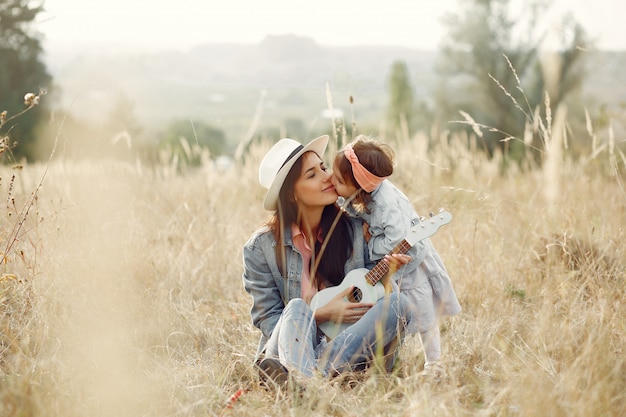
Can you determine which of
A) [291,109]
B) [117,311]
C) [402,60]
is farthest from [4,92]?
[291,109]

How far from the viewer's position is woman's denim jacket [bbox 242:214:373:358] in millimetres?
3191

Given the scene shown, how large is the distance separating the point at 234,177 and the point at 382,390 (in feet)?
12.9

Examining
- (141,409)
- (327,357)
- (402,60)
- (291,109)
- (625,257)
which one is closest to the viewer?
(141,409)

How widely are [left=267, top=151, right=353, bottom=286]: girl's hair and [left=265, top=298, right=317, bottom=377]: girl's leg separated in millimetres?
304

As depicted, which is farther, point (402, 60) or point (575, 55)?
point (402, 60)

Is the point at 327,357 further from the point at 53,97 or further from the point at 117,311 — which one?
the point at 53,97

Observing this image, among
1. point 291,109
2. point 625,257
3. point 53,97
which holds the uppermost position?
point 625,257

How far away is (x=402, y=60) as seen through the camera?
2556cm

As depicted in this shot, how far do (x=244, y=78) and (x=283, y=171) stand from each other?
29956 millimetres

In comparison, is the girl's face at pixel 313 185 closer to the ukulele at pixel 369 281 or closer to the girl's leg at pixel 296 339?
the ukulele at pixel 369 281

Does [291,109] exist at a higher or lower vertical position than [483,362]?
lower

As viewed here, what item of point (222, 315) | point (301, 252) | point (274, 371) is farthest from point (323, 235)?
point (222, 315)

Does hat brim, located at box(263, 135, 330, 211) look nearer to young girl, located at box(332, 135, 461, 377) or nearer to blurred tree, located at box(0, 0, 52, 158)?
young girl, located at box(332, 135, 461, 377)

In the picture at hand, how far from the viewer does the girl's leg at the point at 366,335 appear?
285 cm
